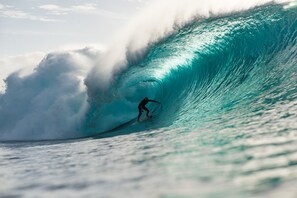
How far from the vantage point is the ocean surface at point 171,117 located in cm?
358

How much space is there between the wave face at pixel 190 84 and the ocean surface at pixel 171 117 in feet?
0.17

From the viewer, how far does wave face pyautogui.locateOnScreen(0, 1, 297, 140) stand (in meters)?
7.87

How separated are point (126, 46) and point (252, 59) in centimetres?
642

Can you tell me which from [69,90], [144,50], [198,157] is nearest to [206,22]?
[144,50]

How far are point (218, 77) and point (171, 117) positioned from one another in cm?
287

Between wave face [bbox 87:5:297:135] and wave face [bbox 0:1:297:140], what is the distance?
36mm

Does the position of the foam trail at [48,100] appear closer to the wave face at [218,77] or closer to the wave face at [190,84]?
the wave face at [190,84]

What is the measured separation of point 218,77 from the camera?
1221 cm

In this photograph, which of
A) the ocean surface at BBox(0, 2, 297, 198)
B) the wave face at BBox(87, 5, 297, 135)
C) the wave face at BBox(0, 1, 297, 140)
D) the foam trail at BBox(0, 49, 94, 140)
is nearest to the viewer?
the ocean surface at BBox(0, 2, 297, 198)

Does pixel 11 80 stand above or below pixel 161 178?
above

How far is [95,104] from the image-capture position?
53.6 ft

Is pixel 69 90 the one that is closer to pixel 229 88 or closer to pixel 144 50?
pixel 144 50

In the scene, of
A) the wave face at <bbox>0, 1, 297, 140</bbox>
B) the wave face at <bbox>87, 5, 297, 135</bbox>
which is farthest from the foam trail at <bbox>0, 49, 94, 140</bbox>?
the wave face at <bbox>87, 5, 297, 135</bbox>

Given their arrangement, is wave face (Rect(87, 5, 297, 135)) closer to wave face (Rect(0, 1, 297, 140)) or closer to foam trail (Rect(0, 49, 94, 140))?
wave face (Rect(0, 1, 297, 140))
